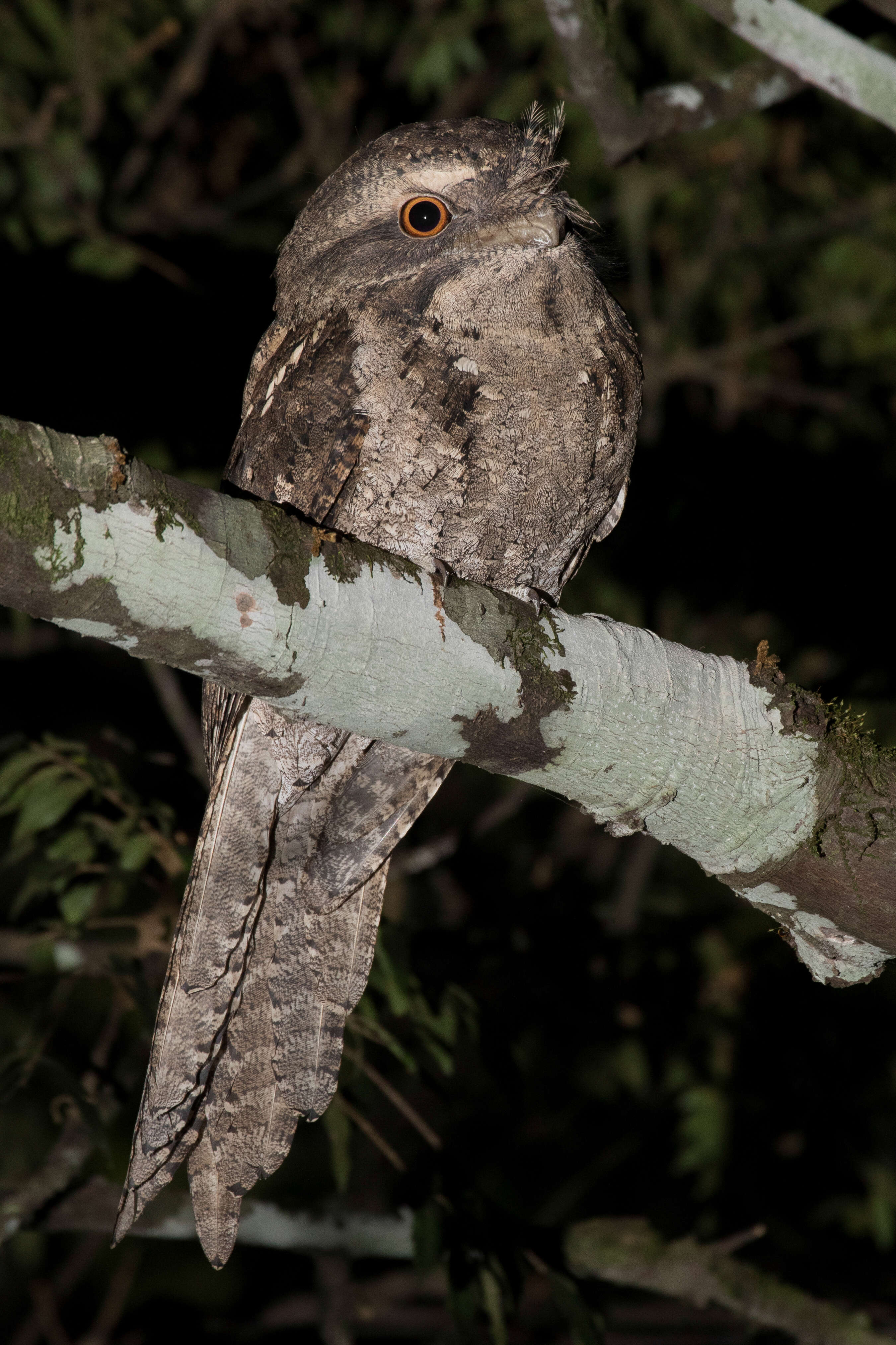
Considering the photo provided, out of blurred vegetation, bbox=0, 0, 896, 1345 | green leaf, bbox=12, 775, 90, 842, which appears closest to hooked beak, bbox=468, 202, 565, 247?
blurred vegetation, bbox=0, 0, 896, 1345

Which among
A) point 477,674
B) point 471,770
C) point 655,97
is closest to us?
point 477,674

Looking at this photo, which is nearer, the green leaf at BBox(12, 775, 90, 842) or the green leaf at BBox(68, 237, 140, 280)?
the green leaf at BBox(12, 775, 90, 842)

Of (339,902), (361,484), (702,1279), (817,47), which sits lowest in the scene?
(702,1279)

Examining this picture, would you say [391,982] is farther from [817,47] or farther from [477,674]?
[817,47]

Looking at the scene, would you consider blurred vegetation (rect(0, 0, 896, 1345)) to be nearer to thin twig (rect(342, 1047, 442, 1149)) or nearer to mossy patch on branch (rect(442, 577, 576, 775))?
thin twig (rect(342, 1047, 442, 1149))

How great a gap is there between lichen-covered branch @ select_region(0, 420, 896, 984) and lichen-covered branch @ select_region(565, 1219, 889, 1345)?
1459 millimetres

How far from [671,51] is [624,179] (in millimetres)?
465

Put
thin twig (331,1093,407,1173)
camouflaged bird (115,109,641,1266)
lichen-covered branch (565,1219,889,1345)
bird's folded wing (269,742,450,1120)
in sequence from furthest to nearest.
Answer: lichen-covered branch (565,1219,889,1345) < thin twig (331,1093,407,1173) < bird's folded wing (269,742,450,1120) < camouflaged bird (115,109,641,1266)

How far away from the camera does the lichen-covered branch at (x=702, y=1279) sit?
311 centimetres

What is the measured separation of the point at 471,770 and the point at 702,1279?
2146 millimetres

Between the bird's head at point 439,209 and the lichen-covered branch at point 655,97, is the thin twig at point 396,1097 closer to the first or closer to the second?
the bird's head at point 439,209

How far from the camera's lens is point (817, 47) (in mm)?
2697

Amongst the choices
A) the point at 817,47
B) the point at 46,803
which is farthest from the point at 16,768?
the point at 817,47

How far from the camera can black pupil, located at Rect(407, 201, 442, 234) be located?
2334mm
